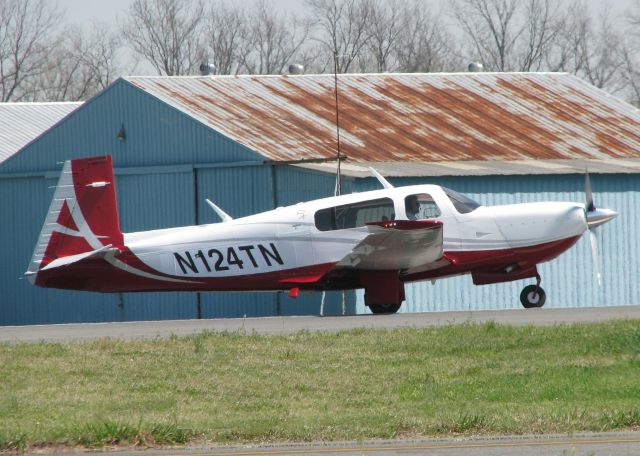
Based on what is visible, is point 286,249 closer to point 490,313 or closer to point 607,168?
Result: point 490,313

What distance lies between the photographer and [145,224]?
29.3 meters

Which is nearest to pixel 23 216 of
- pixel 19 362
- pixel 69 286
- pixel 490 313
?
pixel 69 286

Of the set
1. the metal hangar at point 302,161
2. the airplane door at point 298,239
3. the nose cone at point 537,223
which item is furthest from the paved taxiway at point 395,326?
the metal hangar at point 302,161

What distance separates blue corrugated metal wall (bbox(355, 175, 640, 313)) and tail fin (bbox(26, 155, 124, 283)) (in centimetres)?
627

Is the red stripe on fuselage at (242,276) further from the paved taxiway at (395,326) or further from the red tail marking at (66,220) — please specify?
the paved taxiway at (395,326)

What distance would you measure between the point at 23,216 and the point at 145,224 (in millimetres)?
3888

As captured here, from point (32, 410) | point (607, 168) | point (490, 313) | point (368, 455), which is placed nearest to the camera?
point (368, 455)

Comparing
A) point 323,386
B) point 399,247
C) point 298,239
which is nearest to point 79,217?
point 298,239

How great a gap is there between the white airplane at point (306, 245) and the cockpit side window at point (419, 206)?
17 mm

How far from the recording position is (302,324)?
19.9 meters

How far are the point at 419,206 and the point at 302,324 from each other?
10.3 ft

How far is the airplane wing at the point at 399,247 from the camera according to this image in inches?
826

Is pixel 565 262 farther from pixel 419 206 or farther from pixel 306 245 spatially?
pixel 306 245

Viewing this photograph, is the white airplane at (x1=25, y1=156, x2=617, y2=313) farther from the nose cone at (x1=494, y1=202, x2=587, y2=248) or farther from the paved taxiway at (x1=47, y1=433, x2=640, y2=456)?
the paved taxiway at (x1=47, y1=433, x2=640, y2=456)
